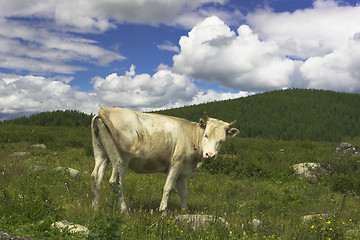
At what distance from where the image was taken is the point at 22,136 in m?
21.4

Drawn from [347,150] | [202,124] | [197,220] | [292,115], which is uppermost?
[292,115]

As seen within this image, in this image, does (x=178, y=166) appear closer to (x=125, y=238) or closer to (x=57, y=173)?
(x=125, y=238)

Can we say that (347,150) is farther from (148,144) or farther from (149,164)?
(148,144)

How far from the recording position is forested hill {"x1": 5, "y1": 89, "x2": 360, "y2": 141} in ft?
224

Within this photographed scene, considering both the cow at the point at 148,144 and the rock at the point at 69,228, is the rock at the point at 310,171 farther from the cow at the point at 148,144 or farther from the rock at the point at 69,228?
the rock at the point at 69,228

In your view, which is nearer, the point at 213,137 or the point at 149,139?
the point at 149,139

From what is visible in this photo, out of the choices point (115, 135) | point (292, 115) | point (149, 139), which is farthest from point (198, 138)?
point (292, 115)

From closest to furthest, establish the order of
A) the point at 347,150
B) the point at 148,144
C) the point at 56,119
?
the point at 148,144 < the point at 347,150 < the point at 56,119

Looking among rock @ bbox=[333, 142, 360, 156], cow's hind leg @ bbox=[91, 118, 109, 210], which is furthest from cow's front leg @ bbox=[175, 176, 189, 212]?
rock @ bbox=[333, 142, 360, 156]

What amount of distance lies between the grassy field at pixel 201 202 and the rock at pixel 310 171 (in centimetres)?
41

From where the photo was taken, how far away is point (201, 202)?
8211 mm

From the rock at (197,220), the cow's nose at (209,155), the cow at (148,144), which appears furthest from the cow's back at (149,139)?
the rock at (197,220)

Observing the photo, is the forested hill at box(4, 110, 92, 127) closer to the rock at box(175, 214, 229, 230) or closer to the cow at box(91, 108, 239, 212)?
the cow at box(91, 108, 239, 212)

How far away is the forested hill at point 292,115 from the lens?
224 feet
